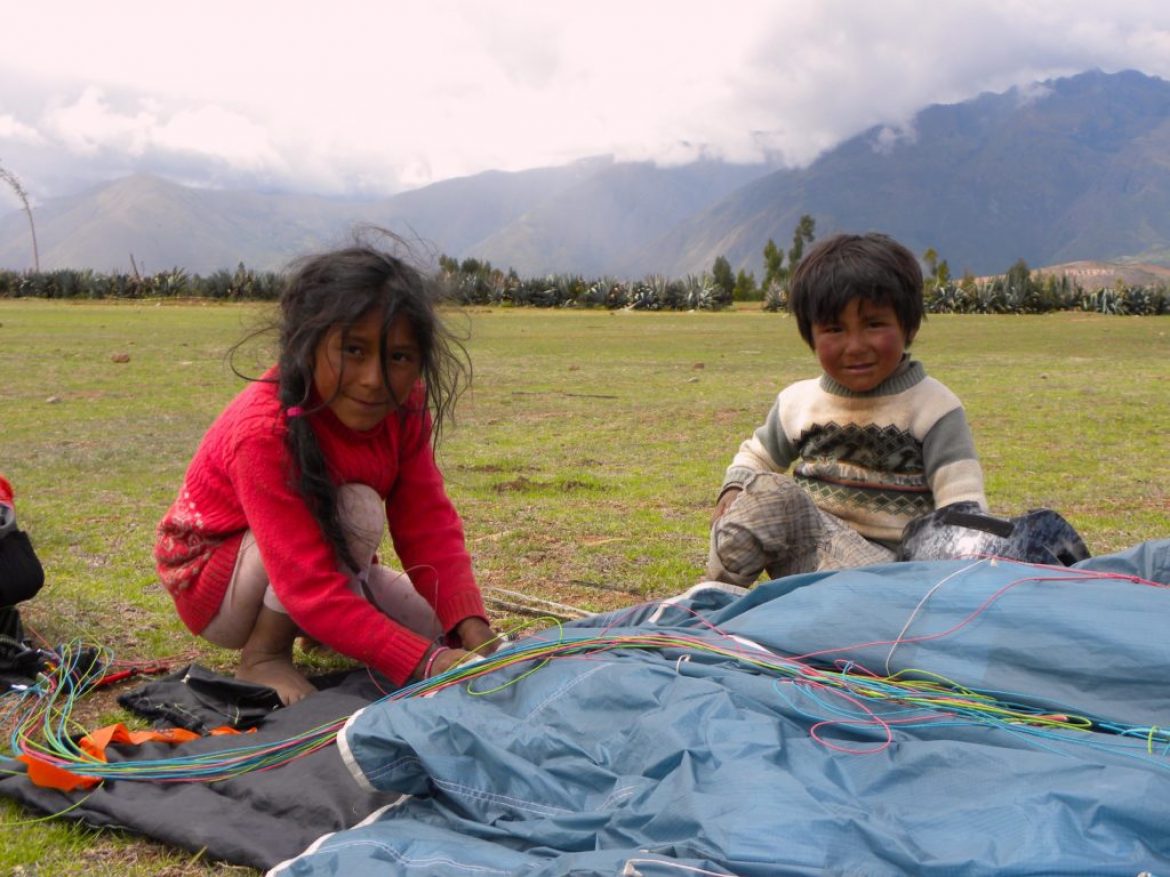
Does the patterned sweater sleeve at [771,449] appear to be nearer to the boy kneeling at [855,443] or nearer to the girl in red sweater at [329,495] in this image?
the boy kneeling at [855,443]

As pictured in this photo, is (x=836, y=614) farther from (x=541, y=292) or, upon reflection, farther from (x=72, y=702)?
(x=541, y=292)

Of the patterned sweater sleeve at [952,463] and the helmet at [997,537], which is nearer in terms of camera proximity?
the helmet at [997,537]

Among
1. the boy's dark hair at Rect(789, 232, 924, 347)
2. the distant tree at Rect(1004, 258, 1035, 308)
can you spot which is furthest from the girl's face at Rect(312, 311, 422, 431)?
the distant tree at Rect(1004, 258, 1035, 308)

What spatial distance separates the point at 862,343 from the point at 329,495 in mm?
1600

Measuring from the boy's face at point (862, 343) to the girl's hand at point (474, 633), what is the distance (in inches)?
50.9

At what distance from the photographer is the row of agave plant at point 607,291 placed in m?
28.4

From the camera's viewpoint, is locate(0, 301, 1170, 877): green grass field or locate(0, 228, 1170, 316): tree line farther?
locate(0, 228, 1170, 316): tree line

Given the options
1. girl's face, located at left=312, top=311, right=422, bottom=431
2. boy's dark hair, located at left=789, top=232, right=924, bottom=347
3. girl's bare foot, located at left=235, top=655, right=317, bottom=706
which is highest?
boy's dark hair, located at left=789, top=232, right=924, bottom=347

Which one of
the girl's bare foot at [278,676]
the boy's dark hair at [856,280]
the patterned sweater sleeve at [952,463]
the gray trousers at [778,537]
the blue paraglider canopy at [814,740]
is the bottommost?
the girl's bare foot at [278,676]

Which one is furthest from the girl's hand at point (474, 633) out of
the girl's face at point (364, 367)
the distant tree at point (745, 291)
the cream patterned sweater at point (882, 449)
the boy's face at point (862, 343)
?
the distant tree at point (745, 291)

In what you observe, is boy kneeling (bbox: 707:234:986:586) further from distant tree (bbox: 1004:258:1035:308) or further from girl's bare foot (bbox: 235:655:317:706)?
distant tree (bbox: 1004:258:1035:308)

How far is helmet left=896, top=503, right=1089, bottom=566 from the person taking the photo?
109 inches

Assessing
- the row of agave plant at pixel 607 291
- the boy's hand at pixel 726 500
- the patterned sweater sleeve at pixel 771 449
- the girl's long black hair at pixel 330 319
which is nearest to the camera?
the girl's long black hair at pixel 330 319

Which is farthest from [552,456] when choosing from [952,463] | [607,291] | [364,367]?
[607,291]
